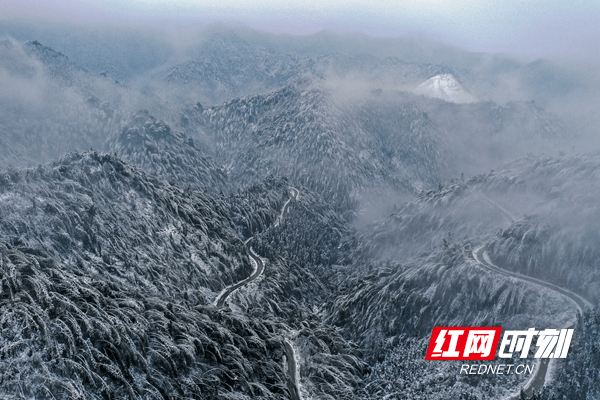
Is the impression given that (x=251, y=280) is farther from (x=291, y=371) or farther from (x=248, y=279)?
(x=291, y=371)

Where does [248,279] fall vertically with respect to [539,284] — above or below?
below

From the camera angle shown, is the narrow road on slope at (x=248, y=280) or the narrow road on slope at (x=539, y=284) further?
the narrow road on slope at (x=248, y=280)

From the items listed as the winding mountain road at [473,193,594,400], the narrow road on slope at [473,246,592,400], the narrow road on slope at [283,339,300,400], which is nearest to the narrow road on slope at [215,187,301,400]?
the narrow road on slope at [283,339,300,400]

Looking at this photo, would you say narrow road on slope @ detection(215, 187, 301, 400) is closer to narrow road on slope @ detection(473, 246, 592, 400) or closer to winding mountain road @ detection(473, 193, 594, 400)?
winding mountain road @ detection(473, 193, 594, 400)

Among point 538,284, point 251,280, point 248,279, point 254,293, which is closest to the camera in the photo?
point 538,284

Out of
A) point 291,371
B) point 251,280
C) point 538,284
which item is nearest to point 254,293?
point 251,280

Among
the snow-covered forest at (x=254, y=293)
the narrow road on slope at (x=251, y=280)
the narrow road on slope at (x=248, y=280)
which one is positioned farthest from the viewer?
the narrow road on slope at (x=248, y=280)

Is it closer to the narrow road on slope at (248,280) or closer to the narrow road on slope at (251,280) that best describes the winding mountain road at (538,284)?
the narrow road on slope at (251,280)

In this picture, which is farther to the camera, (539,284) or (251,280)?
(251,280)

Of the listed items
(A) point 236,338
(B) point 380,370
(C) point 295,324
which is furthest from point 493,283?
(A) point 236,338

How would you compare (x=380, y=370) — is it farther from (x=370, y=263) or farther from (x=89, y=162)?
(x=89, y=162)

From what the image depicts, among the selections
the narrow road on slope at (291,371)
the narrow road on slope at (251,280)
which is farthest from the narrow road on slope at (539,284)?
the narrow road on slope at (251,280)

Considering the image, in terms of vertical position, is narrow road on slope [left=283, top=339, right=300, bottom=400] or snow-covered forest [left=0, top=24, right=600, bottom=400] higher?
snow-covered forest [left=0, top=24, right=600, bottom=400]
